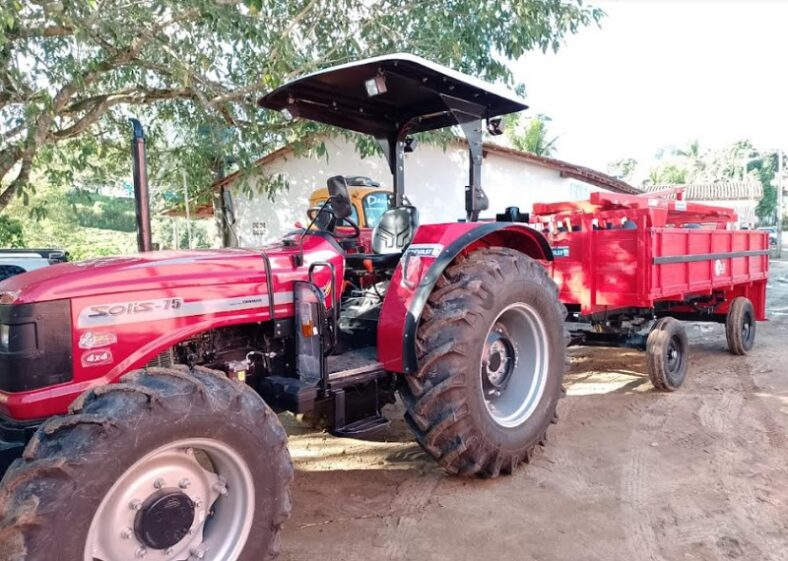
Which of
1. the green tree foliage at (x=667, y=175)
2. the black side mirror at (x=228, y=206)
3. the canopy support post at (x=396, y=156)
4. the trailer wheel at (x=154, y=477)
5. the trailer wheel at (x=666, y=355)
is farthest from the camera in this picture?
the green tree foliage at (x=667, y=175)

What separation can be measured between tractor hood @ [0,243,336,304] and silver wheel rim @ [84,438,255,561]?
73cm

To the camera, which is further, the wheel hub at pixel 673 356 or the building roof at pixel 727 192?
the building roof at pixel 727 192

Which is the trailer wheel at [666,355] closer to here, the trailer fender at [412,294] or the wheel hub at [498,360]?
the wheel hub at [498,360]

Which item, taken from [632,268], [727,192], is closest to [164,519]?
[632,268]

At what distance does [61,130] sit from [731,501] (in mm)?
7458

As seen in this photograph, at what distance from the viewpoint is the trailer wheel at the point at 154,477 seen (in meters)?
1.84

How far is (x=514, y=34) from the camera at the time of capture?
672 cm

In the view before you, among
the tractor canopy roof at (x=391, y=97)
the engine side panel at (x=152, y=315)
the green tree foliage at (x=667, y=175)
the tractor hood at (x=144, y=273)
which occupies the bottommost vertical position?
the engine side panel at (x=152, y=315)

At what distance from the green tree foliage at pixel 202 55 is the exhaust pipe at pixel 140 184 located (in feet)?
9.60

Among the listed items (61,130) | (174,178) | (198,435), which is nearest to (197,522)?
(198,435)

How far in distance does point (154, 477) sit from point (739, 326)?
629 cm

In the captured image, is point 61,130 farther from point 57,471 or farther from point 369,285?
point 57,471

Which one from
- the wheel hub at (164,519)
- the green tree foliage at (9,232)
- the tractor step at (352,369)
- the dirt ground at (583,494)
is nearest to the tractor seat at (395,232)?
the tractor step at (352,369)

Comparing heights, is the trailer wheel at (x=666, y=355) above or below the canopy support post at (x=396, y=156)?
below
